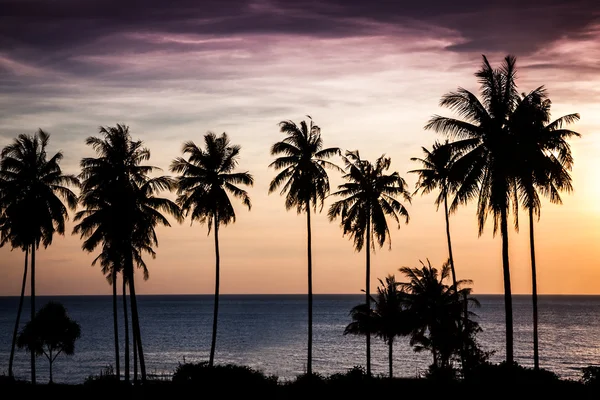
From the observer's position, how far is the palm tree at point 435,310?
50.7m

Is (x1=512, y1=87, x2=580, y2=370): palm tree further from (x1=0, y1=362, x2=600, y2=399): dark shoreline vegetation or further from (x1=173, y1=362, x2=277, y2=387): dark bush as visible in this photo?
(x1=173, y1=362, x2=277, y2=387): dark bush

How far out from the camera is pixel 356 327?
184 feet

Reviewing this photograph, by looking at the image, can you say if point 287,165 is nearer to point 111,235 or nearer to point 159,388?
point 111,235

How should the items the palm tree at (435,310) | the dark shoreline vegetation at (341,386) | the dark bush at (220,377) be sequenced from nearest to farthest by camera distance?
the dark shoreline vegetation at (341,386), the dark bush at (220,377), the palm tree at (435,310)

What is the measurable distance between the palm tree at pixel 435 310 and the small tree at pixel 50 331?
2752cm

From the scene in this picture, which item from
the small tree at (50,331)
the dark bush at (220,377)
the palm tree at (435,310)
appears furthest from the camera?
the small tree at (50,331)

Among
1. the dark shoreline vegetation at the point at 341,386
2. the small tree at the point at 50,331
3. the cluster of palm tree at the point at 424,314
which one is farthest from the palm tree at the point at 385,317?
the small tree at the point at 50,331

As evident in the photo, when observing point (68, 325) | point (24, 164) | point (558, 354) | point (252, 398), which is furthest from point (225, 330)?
point (252, 398)

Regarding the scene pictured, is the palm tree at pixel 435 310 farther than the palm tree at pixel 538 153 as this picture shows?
Yes

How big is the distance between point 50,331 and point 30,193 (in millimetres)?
14737

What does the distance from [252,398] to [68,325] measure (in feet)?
98.8

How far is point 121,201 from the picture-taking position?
47281 millimetres

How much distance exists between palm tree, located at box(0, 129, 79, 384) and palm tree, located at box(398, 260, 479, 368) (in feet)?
84.0

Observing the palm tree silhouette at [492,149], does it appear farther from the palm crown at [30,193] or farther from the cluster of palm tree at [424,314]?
the palm crown at [30,193]
